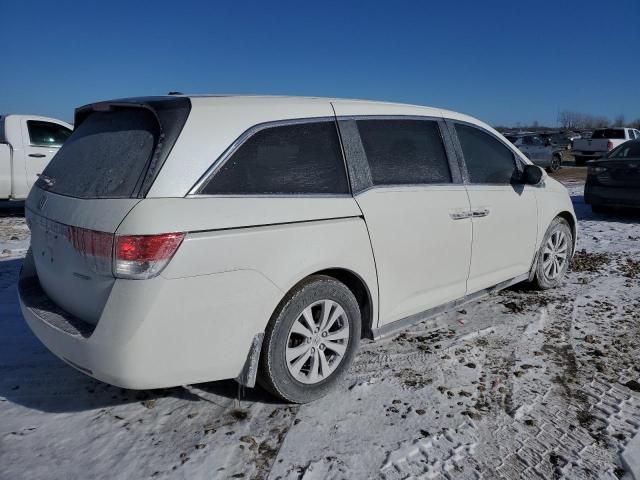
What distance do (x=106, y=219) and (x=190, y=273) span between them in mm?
451

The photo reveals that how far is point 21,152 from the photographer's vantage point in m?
9.20

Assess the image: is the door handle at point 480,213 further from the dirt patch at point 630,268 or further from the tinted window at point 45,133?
the tinted window at point 45,133

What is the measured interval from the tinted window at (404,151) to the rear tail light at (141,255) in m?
1.42

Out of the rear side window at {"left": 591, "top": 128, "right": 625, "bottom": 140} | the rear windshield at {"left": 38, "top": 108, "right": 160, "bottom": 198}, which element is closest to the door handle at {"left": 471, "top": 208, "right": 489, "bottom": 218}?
the rear windshield at {"left": 38, "top": 108, "right": 160, "bottom": 198}

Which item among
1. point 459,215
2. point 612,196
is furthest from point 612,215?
point 459,215

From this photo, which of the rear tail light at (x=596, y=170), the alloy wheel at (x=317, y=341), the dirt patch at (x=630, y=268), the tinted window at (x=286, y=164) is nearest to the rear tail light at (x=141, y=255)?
the tinted window at (x=286, y=164)

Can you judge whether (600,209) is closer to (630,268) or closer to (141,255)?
(630,268)

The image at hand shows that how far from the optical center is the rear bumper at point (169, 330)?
2.18 metres

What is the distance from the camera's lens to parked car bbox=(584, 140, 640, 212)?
8.47m

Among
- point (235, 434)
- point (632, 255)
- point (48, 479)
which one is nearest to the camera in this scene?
point (48, 479)

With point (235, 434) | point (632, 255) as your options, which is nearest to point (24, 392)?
point (235, 434)

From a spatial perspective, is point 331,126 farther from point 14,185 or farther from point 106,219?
point 14,185

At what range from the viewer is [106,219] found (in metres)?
2.22

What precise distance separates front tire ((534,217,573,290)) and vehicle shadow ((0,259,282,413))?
301 centimetres
